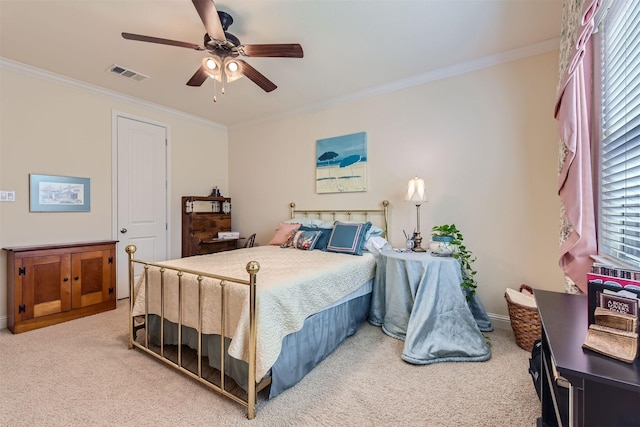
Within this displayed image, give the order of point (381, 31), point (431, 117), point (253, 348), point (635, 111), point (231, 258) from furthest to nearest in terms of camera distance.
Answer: point (431, 117)
point (231, 258)
point (381, 31)
point (253, 348)
point (635, 111)

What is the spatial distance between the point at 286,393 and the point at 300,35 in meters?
2.74

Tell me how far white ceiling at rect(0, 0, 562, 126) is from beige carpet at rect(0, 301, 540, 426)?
8.72 ft

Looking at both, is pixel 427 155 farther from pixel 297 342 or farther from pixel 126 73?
pixel 126 73

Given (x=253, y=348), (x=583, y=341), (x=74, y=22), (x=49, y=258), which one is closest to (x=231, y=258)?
(x=253, y=348)

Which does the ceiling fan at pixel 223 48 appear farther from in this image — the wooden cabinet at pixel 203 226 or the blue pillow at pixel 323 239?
the wooden cabinet at pixel 203 226

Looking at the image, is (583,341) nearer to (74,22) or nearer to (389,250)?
(389,250)

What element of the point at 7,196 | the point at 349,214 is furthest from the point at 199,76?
the point at 7,196

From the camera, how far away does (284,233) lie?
3.73 m

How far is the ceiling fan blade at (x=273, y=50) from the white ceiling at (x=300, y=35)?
1.02ft

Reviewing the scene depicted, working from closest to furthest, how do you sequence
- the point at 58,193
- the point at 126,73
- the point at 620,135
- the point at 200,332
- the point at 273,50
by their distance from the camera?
the point at 620,135
the point at 200,332
the point at 273,50
the point at 126,73
the point at 58,193

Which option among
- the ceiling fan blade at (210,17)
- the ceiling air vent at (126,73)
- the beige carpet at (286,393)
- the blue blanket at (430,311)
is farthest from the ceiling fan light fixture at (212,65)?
the beige carpet at (286,393)

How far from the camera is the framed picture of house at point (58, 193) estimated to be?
3.05 meters

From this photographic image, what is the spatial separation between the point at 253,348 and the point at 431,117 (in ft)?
9.44

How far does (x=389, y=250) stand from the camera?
3.00 metres
